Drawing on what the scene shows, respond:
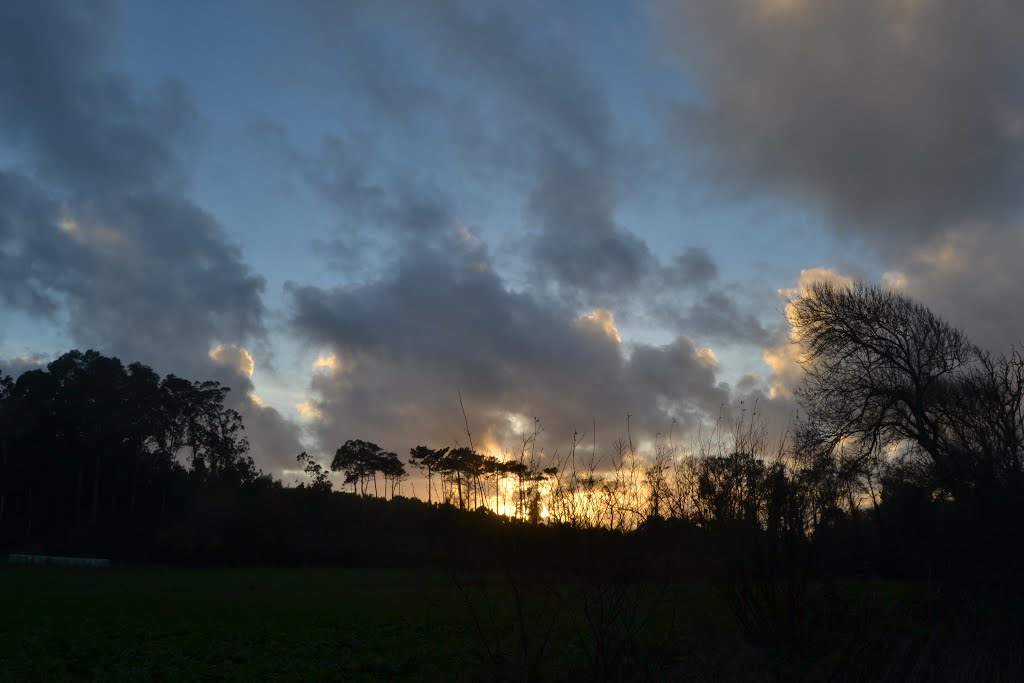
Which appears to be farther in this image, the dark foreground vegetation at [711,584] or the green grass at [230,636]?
the green grass at [230,636]

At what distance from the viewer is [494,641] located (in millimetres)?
15328

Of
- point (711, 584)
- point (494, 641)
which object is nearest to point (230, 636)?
point (494, 641)

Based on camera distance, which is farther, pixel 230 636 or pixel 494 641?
pixel 230 636

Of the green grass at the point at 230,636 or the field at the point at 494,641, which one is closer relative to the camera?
the field at the point at 494,641

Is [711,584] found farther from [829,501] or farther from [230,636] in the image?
[230,636]

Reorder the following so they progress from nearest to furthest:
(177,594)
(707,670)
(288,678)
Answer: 1. (707,670)
2. (288,678)
3. (177,594)

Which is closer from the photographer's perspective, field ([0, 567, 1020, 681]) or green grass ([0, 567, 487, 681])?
field ([0, 567, 1020, 681])

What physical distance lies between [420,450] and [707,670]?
5189 cm

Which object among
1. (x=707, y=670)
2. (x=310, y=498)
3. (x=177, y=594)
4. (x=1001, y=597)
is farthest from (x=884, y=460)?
(x=310, y=498)

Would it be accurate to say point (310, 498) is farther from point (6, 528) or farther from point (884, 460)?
point (884, 460)

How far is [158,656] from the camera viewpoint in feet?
49.0

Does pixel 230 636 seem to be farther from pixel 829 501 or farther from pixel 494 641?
pixel 829 501

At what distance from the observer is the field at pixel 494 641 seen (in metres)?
9.37

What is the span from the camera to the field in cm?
937
